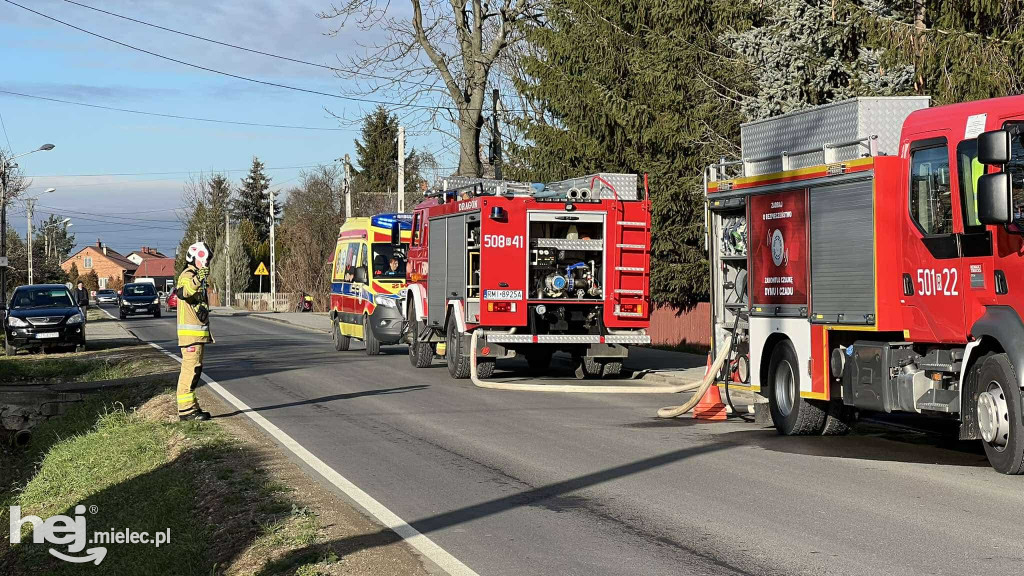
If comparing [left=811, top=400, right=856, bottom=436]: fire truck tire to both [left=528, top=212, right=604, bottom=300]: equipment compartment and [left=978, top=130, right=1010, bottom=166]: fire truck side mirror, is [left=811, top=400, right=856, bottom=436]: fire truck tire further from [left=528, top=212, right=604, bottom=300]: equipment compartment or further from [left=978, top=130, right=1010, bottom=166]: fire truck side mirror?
[left=528, top=212, right=604, bottom=300]: equipment compartment

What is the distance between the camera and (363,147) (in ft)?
294

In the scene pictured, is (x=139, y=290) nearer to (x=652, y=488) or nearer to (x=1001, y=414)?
(x=652, y=488)

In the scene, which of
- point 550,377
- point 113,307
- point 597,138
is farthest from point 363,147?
point 550,377

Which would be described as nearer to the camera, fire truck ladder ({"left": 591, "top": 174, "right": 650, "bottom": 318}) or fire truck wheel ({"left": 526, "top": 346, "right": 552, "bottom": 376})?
fire truck ladder ({"left": 591, "top": 174, "right": 650, "bottom": 318})

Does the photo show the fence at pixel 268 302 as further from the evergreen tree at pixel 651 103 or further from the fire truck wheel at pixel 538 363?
the fire truck wheel at pixel 538 363

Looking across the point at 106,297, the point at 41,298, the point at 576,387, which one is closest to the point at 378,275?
the point at 576,387

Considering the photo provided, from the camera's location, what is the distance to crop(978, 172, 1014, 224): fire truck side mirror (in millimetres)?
9148

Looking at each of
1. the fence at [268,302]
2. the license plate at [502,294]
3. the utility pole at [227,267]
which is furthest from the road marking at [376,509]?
the utility pole at [227,267]

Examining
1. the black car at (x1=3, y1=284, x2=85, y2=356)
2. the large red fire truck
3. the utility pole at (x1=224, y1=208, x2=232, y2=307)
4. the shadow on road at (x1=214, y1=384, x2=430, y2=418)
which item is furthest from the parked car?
the large red fire truck

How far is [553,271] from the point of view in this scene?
1905 cm

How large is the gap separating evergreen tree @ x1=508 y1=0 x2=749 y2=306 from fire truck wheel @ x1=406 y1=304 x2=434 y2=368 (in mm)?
6796

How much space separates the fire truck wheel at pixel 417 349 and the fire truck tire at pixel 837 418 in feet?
34.4

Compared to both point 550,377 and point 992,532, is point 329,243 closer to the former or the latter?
point 550,377

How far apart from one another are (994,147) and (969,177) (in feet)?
3.27
